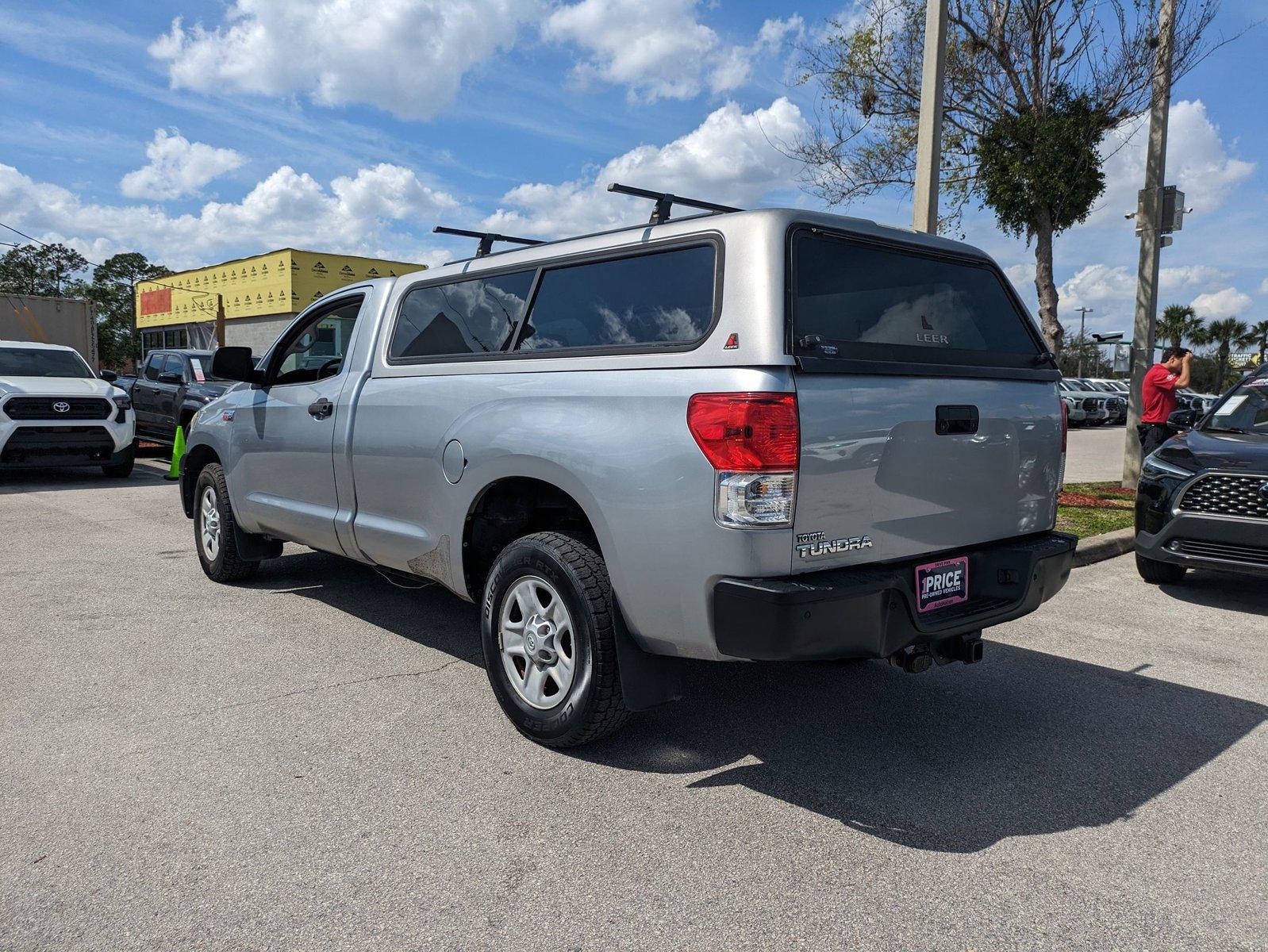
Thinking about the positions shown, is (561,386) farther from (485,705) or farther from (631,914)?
(631,914)

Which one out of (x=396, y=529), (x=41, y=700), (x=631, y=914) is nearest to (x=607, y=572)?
(x=631, y=914)

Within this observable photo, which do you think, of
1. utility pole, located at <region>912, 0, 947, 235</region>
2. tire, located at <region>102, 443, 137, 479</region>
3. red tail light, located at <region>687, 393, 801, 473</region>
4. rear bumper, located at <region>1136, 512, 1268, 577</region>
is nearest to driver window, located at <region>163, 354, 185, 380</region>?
tire, located at <region>102, 443, 137, 479</region>

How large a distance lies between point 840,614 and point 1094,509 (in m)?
7.98

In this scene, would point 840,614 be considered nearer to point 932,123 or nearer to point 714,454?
point 714,454

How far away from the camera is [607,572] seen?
138 inches

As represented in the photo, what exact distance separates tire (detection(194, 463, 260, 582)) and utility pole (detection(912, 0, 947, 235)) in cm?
549

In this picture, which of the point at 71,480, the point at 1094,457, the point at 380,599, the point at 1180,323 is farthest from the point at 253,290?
the point at 1180,323

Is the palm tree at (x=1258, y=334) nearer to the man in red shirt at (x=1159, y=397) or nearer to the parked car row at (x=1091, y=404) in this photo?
the parked car row at (x=1091, y=404)

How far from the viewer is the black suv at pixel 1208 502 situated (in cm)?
614

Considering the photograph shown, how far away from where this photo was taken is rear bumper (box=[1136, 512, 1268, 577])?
20.0 ft

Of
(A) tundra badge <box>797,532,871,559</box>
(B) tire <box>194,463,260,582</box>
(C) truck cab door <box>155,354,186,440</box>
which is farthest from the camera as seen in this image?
(C) truck cab door <box>155,354,186,440</box>

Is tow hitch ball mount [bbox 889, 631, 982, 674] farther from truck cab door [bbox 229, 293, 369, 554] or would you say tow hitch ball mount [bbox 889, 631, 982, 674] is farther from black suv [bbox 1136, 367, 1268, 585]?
black suv [bbox 1136, 367, 1268, 585]

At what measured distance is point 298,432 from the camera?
5410mm

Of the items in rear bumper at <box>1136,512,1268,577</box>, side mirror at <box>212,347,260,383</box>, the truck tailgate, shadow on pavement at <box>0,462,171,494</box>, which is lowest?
shadow on pavement at <box>0,462,171,494</box>
